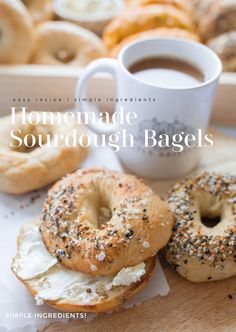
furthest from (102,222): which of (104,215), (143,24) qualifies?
(143,24)

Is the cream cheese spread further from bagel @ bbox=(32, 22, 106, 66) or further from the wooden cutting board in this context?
bagel @ bbox=(32, 22, 106, 66)

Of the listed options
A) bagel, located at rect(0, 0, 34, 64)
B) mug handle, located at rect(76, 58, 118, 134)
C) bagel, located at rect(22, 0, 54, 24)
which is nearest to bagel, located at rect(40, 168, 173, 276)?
mug handle, located at rect(76, 58, 118, 134)

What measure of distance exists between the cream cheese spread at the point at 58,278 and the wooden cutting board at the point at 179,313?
79 mm

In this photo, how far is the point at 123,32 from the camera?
1.80m

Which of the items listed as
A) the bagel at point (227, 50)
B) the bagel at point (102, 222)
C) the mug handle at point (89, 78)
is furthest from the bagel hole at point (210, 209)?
the bagel at point (227, 50)

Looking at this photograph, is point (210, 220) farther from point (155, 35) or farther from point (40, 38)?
point (40, 38)

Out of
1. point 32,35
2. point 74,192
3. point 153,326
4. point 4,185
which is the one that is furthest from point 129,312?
point 32,35

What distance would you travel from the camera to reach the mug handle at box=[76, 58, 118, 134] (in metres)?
1.44

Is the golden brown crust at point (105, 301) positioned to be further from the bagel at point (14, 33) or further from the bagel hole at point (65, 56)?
the bagel hole at point (65, 56)

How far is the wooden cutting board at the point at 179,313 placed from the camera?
1.14m

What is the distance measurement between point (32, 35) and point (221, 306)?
3.49ft

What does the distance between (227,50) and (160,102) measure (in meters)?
0.49

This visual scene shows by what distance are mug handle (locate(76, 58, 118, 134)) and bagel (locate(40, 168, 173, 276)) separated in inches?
9.4

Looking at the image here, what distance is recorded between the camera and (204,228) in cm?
124
